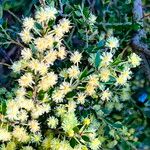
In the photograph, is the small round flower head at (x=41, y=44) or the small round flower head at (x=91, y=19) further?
the small round flower head at (x=91, y=19)

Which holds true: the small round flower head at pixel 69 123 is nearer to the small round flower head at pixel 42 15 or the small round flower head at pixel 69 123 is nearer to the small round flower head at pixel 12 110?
the small round flower head at pixel 12 110

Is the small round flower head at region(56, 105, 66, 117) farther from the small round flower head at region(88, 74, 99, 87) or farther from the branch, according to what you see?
the branch

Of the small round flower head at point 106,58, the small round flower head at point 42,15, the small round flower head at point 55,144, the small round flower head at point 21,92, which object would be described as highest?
the small round flower head at point 42,15

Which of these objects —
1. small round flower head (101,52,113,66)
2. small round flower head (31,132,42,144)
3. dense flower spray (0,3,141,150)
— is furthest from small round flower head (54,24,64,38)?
small round flower head (31,132,42,144)

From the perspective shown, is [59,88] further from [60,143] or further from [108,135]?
[108,135]

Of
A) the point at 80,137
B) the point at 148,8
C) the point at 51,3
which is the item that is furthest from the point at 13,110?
the point at 148,8

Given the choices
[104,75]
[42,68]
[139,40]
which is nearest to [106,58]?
[104,75]

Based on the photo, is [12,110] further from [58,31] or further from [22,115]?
[58,31]

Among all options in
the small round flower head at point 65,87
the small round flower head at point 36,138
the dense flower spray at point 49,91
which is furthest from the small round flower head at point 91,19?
the small round flower head at point 36,138

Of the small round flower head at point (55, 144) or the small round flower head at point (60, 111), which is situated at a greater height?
the small round flower head at point (60, 111)
